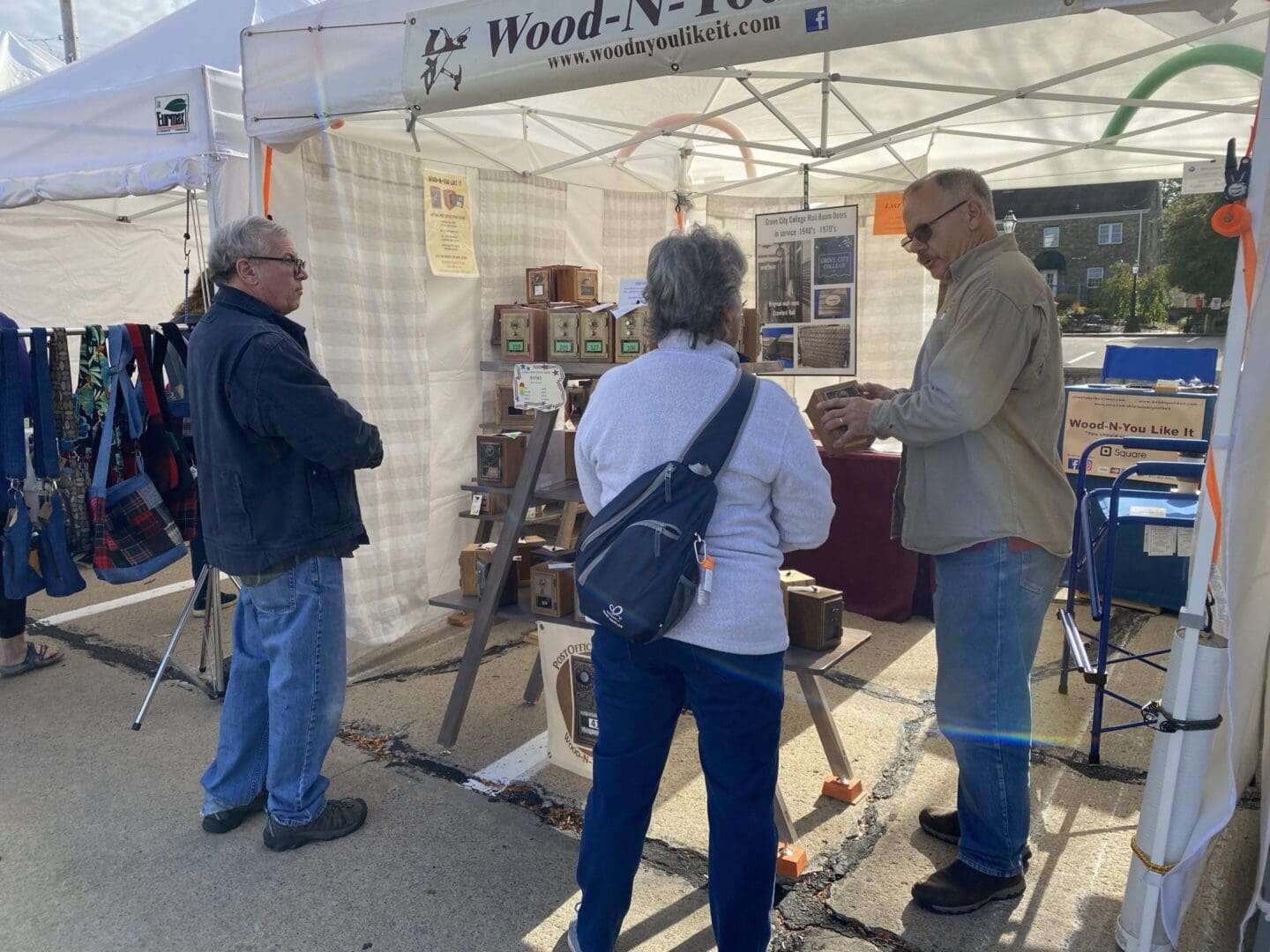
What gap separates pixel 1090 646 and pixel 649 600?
360 centimetres

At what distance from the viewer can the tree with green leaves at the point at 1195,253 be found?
26172 millimetres

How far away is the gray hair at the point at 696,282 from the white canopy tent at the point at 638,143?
0.81m

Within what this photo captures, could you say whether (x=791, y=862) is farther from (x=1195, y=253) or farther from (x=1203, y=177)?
(x=1195, y=253)

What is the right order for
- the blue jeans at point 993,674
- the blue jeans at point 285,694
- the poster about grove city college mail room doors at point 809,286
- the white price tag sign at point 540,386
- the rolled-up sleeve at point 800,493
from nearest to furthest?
the rolled-up sleeve at point 800,493 < the blue jeans at point 993,674 < the blue jeans at point 285,694 < the white price tag sign at point 540,386 < the poster about grove city college mail room doors at point 809,286

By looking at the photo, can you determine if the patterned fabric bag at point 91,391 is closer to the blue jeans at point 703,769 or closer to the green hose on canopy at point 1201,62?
the blue jeans at point 703,769

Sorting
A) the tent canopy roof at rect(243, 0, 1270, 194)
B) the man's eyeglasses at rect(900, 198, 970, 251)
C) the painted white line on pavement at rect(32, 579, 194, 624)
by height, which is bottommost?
the painted white line on pavement at rect(32, 579, 194, 624)

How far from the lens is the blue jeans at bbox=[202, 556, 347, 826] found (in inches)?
105

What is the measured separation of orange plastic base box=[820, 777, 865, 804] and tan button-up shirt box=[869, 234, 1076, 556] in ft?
3.58

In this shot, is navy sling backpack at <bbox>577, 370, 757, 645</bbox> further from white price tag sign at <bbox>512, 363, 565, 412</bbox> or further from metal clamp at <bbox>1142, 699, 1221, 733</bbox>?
white price tag sign at <bbox>512, 363, 565, 412</bbox>

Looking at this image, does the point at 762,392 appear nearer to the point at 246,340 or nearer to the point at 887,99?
the point at 246,340

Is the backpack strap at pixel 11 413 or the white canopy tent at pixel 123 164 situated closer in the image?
the backpack strap at pixel 11 413

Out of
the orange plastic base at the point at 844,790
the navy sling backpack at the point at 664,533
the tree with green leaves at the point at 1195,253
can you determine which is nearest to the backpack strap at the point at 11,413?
the navy sling backpack at the point at 664,533

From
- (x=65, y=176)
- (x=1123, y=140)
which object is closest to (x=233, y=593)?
(x=65, y=176)

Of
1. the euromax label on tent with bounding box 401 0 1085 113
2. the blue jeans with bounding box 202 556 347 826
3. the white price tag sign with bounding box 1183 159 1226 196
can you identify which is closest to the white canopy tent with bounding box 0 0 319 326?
the euromax label on tent with bounding box 401 0 1085 113
